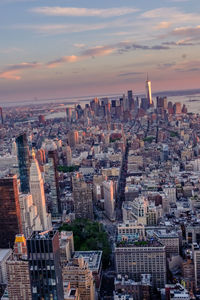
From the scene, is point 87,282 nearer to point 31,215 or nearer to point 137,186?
point 31,215

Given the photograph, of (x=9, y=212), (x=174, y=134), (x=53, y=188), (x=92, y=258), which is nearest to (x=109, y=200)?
(x=53, y=188)

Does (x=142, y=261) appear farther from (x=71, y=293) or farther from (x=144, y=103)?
(x=144, y=103)

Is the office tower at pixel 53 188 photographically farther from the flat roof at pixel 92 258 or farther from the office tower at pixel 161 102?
the office tower at pixel 161 102

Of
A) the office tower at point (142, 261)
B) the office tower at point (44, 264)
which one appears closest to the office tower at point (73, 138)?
the office tower at point (142, 261)

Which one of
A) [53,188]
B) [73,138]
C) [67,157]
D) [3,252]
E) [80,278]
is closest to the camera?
[80,278]

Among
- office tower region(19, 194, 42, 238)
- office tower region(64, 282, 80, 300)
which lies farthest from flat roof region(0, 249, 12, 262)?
office tower region(64, 282, 80, 300)

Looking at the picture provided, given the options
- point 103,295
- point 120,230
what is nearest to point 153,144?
point 120,230
